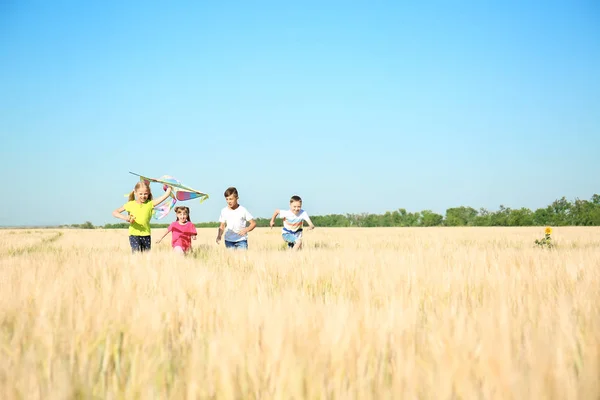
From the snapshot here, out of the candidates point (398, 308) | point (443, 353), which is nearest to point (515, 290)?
point (398, 308)

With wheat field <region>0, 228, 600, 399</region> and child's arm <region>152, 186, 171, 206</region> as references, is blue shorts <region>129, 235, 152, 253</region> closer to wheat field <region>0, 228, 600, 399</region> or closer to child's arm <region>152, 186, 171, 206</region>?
child's arm <region>152, 186, 171, 206</region>

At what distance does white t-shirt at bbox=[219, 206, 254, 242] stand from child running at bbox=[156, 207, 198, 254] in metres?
0.79

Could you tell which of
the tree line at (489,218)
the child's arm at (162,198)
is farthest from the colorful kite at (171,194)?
the tree line at (489,218)

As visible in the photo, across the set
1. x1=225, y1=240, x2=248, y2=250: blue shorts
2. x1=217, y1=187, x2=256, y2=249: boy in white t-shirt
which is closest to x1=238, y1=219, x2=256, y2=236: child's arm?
x1=217, y1=187, x2=256, y2=249: boy in white t-shirt

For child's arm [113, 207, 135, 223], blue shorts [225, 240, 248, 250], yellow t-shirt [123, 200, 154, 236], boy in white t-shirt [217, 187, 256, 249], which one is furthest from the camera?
blue shorts [225, 240, 248, 250]

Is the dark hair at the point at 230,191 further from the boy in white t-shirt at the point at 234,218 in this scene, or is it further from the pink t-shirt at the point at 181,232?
the pink t-shirt at the point at 181,232

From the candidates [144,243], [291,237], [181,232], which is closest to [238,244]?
[291,237]

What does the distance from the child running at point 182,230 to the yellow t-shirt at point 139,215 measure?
38 centimetres

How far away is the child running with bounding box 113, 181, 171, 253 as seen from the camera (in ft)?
28.9

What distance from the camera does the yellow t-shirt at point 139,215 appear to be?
8.80 m

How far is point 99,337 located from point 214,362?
0.74 m

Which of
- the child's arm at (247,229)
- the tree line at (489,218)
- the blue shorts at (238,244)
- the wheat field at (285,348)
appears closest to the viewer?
the wheat field at (285,348)

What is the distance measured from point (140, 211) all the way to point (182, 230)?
0.83m

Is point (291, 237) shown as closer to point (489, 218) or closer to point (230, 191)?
point (230, 191)
